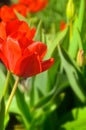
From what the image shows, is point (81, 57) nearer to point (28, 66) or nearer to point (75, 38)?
point (75, 38)

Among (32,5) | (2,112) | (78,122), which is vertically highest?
(2,112)

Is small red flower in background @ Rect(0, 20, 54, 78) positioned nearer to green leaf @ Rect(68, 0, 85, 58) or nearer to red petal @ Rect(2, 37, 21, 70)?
red petal @ Rect(2, 37, 21, 70)

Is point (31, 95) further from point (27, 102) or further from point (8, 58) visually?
point (8, 58)

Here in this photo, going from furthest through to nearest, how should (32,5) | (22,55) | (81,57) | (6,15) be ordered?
1. (32,5)
2. (6,15)
3. (81,57)
4. (22,55)

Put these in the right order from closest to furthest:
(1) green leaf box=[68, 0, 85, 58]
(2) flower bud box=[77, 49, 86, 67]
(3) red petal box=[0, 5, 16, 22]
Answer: (2) flower bud box=[77, 49, 86, 67], (1) green leaf box=[68, 0, 85, 58], (3) red petal box=[0, 5, 16, 22]

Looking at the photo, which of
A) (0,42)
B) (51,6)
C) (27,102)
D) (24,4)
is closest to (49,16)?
(51,6)

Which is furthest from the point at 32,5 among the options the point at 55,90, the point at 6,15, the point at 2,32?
the point at 2,32

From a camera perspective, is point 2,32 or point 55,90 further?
point 55,90

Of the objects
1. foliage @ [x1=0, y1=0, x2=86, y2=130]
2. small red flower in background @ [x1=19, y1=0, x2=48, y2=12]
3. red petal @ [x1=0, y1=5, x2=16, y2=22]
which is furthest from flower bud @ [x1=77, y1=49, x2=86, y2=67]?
small red flower in background @ [x1=19, y1=0, x2=48, y2=12]
